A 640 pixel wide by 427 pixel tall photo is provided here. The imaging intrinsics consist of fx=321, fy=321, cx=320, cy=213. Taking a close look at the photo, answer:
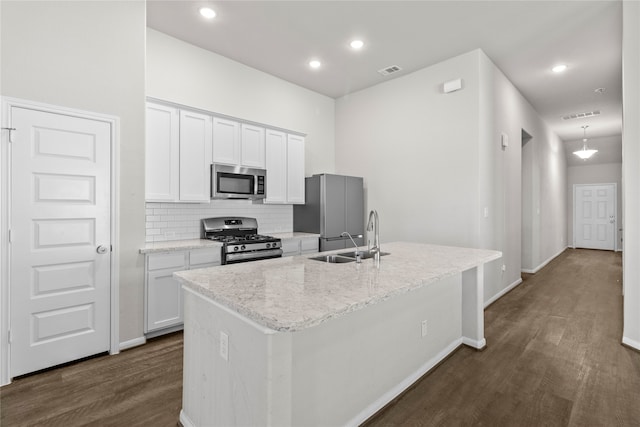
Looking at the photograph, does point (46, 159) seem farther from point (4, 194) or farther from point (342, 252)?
point (342, 252)

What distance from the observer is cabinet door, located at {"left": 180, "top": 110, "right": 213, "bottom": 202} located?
3514 mm

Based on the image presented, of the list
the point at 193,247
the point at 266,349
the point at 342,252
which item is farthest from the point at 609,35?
the point at 193,247

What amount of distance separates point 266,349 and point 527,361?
2.50 m

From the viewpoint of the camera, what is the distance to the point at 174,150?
11.3ft

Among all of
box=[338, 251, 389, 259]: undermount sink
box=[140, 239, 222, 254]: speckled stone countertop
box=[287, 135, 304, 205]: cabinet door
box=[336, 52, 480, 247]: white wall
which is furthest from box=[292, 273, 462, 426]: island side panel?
box=[287, 135, 304, 205]: cabinet door

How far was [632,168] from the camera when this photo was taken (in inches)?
113

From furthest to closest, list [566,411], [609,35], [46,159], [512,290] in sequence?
[512,290], [609,35], [46,159], [566,411]

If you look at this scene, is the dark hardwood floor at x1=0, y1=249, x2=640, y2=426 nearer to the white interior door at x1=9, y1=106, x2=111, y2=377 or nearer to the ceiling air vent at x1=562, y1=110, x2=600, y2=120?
the white interior door at x1=9, y1=106, x2=111, y2=377

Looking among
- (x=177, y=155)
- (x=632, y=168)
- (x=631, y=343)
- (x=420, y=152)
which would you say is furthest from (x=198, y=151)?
(x=631, y=343)

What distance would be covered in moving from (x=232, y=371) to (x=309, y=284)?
1.76ft

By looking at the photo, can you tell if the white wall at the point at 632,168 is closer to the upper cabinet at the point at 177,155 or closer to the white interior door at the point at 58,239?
the upper cabinet at the point at 177,155

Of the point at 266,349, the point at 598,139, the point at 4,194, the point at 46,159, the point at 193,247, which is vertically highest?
the point at 598,139

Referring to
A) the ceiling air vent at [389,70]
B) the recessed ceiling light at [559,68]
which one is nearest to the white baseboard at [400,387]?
the ceiling air vent at [389,70]

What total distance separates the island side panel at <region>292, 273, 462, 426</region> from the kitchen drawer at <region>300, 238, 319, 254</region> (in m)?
2.10
